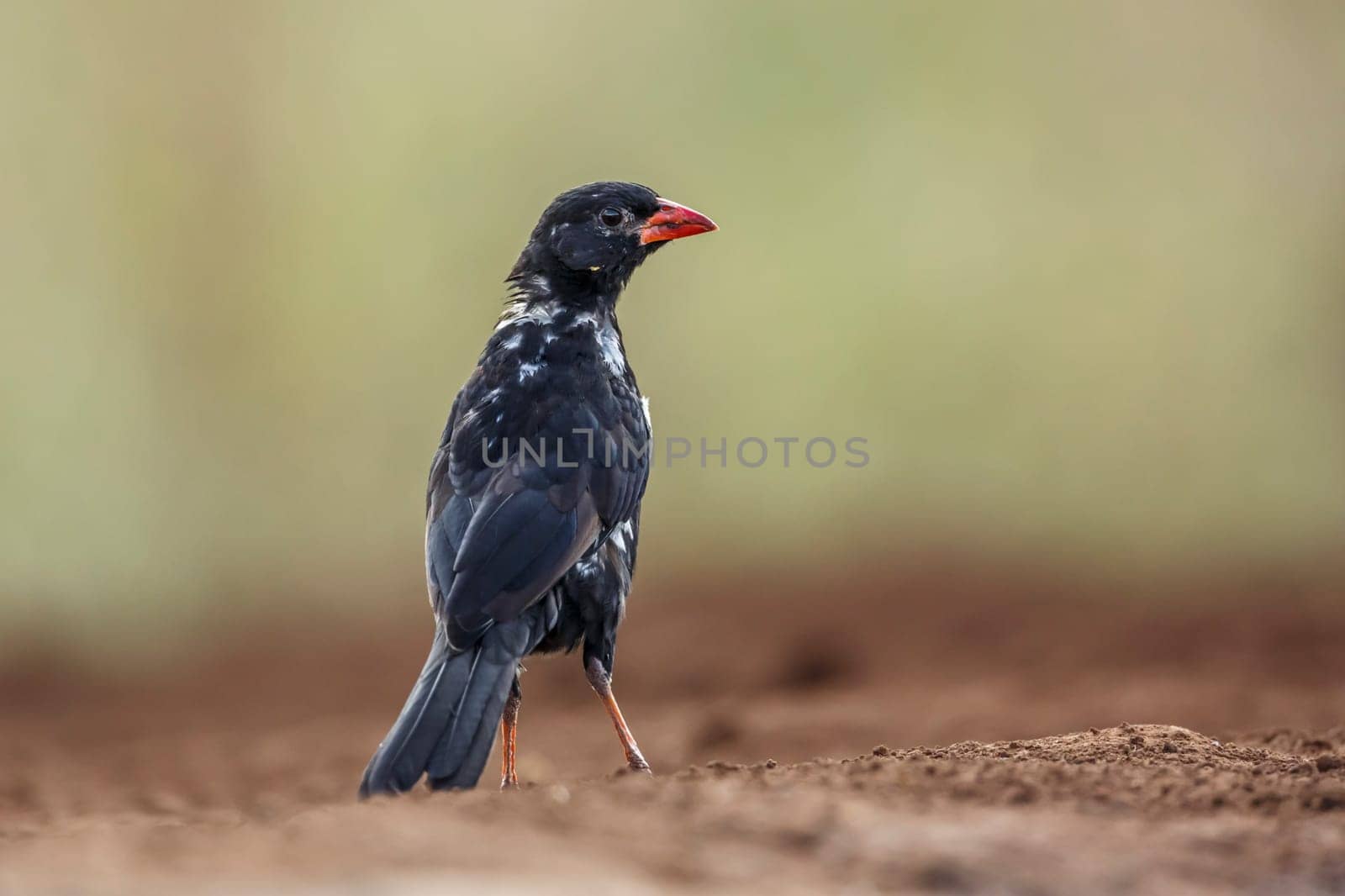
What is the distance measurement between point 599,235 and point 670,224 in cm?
32

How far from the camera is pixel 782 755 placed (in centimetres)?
711

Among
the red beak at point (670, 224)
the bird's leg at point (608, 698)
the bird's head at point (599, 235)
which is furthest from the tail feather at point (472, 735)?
the red beak at point (670, 224)

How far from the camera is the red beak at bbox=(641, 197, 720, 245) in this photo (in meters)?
6.44

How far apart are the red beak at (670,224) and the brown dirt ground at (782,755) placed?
8.05 feet

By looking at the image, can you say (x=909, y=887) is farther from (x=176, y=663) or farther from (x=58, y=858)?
(x=176, y=663)

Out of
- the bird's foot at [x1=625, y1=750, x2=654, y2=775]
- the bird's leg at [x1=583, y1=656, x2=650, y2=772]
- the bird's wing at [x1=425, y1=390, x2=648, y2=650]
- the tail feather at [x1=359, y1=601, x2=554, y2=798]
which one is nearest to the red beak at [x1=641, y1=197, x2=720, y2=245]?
the bird's wing at [x1=425, y1=390, x2=648, y2=650]

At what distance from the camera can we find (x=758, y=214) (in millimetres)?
14117

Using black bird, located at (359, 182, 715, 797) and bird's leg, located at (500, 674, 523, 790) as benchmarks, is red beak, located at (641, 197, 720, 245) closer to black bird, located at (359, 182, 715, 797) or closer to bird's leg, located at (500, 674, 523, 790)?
black bird, located at (359, 182, 715, 797)

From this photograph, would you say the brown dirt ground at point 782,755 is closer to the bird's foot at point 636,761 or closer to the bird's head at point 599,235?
the bird's foot at point 636,761

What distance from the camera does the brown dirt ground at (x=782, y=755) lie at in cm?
317

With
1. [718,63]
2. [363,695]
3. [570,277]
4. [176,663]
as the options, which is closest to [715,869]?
[570,277]

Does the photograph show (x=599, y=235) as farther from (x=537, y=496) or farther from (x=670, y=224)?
(x=537, y=496)

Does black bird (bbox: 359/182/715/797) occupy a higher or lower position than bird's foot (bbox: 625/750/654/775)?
higher

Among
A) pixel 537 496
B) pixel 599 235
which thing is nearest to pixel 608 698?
pixel 537 496
